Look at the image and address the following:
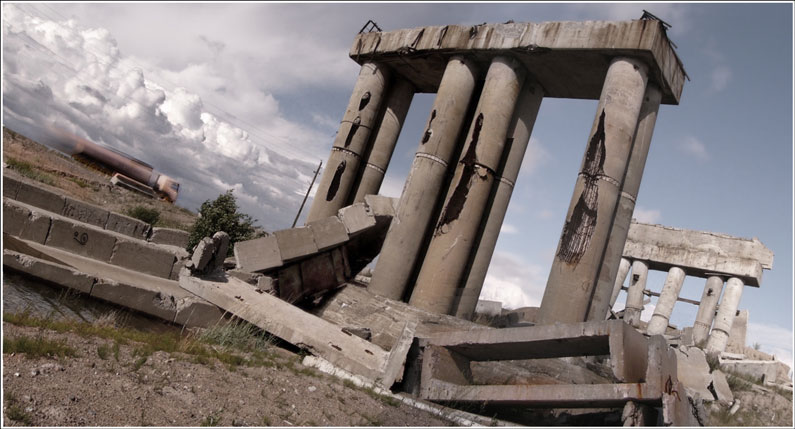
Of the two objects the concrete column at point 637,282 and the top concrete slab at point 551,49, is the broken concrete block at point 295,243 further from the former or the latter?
the concrete column at point 637,282

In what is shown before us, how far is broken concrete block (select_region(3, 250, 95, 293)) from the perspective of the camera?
617cm

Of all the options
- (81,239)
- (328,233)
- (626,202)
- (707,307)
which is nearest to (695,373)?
(626,202)

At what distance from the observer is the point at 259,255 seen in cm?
958

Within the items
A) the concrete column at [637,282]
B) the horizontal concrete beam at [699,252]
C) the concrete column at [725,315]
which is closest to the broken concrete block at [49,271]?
the horizontal concrete beam at [699,252]

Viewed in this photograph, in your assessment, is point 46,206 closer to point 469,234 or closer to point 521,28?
point 469,234

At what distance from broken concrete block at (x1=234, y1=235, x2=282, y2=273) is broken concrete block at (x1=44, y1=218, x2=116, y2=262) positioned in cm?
211

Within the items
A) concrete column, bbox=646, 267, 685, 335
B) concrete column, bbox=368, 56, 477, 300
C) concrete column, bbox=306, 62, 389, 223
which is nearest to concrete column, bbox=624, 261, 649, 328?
concrete column, bbox=646, 267, 685, 335

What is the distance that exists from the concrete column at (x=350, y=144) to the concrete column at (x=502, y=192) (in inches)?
149

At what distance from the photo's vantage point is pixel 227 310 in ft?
25.5

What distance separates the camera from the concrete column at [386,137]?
13.9 metres

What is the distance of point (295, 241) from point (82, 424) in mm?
6427

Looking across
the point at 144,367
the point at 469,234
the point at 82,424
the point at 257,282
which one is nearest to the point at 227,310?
the point at 257,282

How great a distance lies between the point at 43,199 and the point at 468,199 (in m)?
8.75

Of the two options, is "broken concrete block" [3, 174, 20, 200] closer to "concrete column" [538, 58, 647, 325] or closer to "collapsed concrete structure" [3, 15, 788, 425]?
"collapsed concrete structure" [3, 15, 788, 425]
